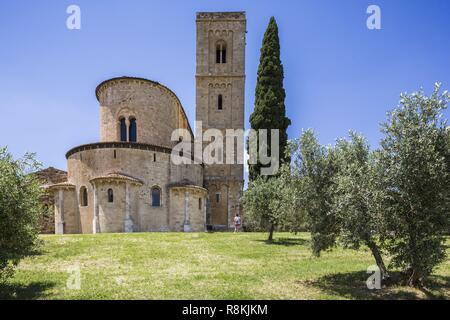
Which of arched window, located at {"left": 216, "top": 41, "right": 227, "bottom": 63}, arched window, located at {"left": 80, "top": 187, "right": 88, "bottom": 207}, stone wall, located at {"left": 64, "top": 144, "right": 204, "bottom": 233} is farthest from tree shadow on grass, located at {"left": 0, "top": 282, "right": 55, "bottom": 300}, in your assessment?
arched window, located at {"left": 216, "top": 41, "right": 227, "bottom": 63}

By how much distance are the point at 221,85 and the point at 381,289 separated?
35.2 metres

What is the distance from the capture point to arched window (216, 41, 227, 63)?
4325cm

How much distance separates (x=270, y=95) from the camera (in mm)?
36312

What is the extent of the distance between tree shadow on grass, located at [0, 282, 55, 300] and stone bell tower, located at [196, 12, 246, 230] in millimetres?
28909

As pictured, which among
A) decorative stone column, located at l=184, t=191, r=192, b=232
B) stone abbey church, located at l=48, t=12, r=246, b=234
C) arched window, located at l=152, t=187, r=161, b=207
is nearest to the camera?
stone abbey church, located at l=48, t=12, r=246, b=234

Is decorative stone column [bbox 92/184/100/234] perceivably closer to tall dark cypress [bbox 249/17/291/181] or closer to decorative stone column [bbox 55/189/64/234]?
decorative stone column [bbox 55/189/64/234]

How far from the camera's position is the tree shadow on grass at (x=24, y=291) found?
9.95 metres

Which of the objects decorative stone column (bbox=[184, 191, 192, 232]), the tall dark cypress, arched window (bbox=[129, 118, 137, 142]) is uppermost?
the tall dark cypress

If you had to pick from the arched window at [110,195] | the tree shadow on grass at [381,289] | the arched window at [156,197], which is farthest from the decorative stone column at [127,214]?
the tree shadow on grass at [381,289]

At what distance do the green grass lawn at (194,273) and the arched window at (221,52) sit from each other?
97.1 ft

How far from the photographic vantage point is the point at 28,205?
1038cm

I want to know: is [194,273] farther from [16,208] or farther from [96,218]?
[96,218]

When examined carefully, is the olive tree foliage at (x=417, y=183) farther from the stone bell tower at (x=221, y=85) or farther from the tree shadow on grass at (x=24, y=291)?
the stone bell tower at (x=221, y=85)

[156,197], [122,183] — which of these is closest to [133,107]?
[122,183]
